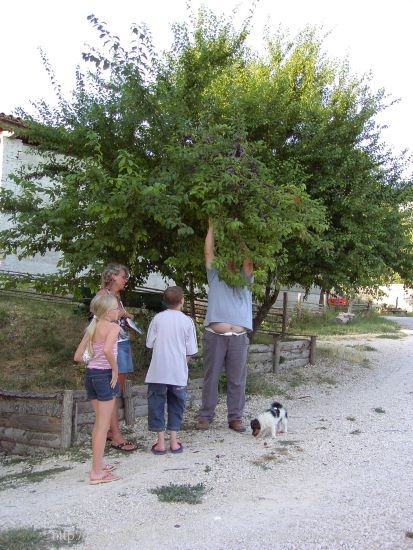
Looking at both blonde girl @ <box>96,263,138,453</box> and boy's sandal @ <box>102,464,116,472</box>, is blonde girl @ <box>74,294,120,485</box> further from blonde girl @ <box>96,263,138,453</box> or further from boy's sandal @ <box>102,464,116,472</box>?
blonde girl @ <box>96,263,138,453</box>

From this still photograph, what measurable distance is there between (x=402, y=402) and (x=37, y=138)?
587 cm

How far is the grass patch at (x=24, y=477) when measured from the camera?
4529 mm

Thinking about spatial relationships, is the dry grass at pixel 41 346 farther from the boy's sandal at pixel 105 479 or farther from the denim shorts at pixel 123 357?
the boy's sandal at pixel 105 479

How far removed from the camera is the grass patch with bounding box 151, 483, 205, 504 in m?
3.99

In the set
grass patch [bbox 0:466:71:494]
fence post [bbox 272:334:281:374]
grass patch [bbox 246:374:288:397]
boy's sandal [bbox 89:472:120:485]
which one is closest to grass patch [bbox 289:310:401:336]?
fence post [bbox 272:334:281:374]

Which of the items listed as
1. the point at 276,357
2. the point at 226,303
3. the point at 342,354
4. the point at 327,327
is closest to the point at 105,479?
the point at 226,303

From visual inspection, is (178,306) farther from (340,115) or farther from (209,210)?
(340,115)

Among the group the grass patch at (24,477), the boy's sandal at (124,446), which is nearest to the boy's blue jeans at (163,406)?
the boy's sandal at (124,446)

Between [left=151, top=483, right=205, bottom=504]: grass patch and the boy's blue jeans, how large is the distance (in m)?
0.88

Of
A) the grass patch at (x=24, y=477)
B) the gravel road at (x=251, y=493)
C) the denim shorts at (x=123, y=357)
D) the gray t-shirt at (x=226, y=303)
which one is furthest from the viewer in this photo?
the gray t-shirt at (x=226, y=303)

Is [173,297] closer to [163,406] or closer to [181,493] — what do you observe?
[163,406]

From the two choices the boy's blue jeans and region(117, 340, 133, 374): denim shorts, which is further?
region(117, 340, 133, 374): denim shorts

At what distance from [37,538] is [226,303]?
2.98 meters

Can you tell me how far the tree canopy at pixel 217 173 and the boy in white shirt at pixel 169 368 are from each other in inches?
27.0
